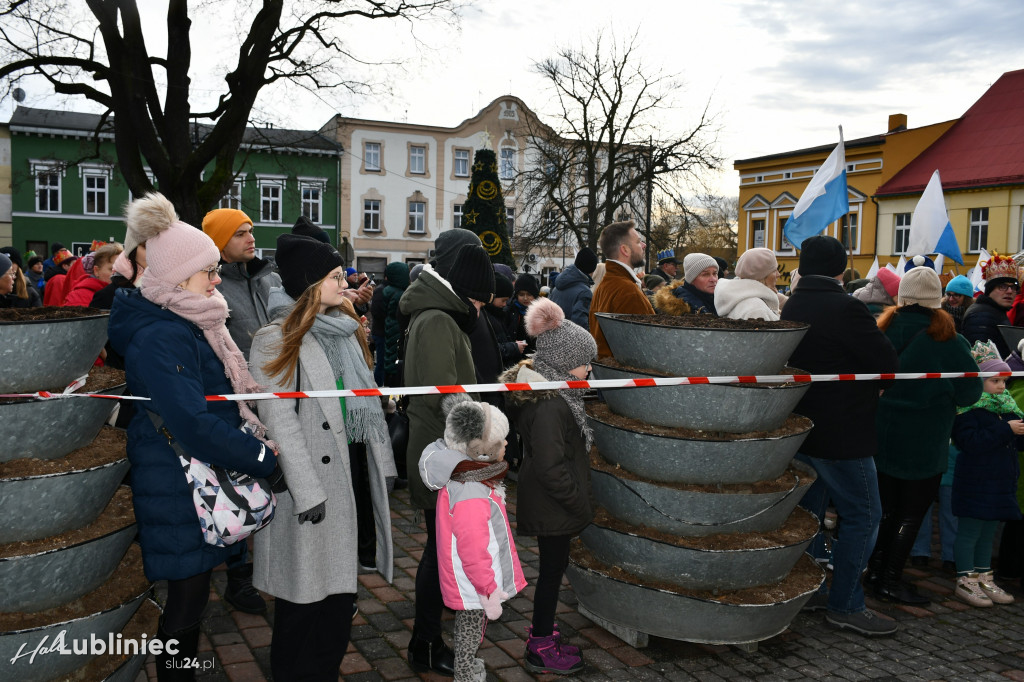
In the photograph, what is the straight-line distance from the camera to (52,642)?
2.72 meters

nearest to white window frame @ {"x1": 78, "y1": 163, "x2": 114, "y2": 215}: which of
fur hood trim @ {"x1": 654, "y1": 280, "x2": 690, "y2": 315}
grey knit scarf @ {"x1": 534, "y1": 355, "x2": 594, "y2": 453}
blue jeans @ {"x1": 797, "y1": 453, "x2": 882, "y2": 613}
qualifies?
fur hood trim @ {"x1": 654, "y1": 280, "x2": 690, "y2": 315}

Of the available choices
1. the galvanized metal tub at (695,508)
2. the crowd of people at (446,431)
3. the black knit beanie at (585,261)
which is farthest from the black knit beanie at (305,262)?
the black knit beanie at (585,261)

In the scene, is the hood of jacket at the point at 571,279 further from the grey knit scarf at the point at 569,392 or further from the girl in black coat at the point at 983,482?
the grey knit scarf at the point at 569,392

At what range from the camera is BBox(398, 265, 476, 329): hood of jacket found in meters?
3.82

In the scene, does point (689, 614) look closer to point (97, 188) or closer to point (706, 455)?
point (706, 455)

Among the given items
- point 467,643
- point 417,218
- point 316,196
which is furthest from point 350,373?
Result: point 417,218

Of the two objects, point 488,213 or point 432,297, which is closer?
point 432,297

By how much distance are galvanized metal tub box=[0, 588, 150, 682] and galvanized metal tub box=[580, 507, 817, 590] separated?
2.27 metres

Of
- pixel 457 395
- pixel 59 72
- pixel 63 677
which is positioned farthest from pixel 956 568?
pixel 59 72

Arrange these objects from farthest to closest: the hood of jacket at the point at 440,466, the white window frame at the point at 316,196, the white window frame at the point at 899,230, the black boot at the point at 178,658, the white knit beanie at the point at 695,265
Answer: the white window frame at the point at 316,196 < the white window frame at the point at 899,230 < the white knit beanie at the point at 695,265 < the hood of jacket at the point at 440,466 < the black boot at the point at 178,658

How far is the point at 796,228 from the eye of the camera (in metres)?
8.28

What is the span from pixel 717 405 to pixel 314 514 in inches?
76.8

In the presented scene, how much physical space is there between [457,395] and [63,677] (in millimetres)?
1862

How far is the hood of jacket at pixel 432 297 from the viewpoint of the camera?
3820mm
